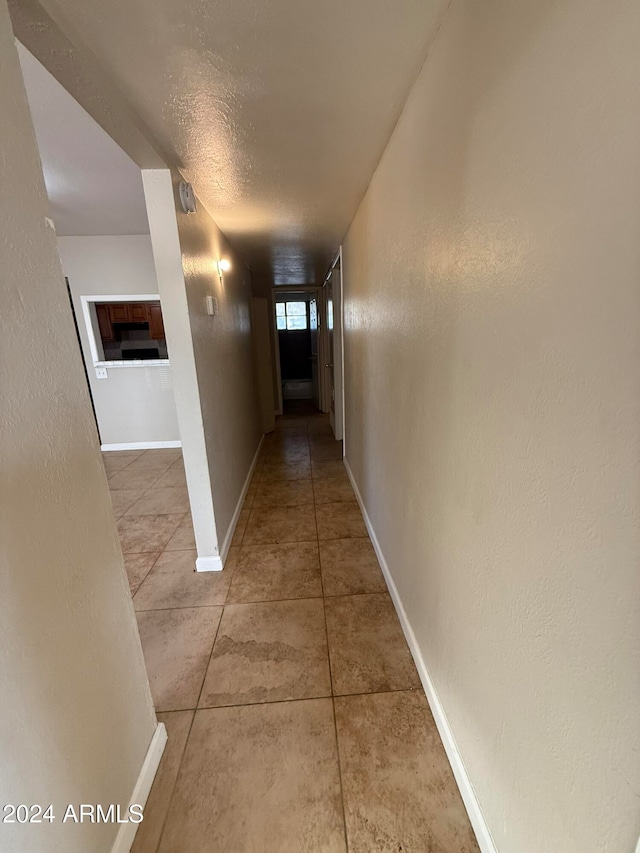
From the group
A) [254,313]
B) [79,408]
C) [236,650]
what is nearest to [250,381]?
[254,313]

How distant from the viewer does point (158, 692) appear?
4.66 ft

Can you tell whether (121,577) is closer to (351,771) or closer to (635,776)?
(351,771)

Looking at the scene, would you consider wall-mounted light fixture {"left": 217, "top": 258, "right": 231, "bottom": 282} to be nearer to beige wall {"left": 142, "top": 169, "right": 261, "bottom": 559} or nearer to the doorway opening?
beige wall {"left": 142, "top": 169, "right": 261, "bottom": 559}

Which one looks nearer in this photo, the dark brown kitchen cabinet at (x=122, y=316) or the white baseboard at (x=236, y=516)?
the white baseboard at (x=236, y=516)

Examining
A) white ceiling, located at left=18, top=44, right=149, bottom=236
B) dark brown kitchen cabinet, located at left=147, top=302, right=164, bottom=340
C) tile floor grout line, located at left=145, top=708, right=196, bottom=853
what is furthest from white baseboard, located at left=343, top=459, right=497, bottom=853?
dark brown kitchen cabinet, located at left=147, top=302, right=164, bottom=340

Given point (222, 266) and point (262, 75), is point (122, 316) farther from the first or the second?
point (262, 75)

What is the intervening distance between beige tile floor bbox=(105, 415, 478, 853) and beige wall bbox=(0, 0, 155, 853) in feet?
1.09

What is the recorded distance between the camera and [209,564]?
2.13 meters

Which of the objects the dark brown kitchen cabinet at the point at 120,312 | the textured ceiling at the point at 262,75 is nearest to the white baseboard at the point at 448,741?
the textured ceiling at the point at 262,75

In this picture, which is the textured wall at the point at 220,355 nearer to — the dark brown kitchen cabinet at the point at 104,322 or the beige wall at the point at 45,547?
the beige wall at the point at 45,547

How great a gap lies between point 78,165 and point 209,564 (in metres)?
2.48

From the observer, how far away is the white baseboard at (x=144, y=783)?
94cm

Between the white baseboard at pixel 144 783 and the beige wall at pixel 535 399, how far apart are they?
976 mm

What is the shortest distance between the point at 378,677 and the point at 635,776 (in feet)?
3.66
